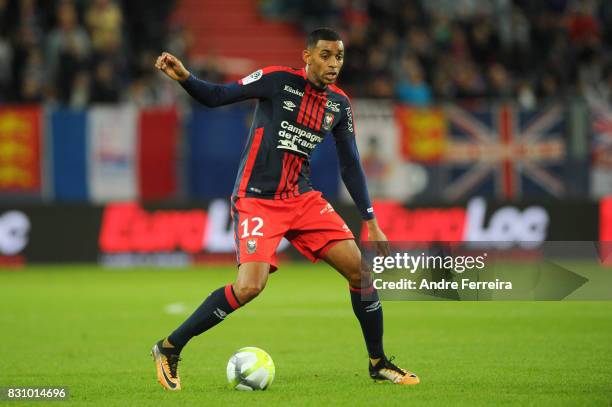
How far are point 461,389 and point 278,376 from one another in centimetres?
132

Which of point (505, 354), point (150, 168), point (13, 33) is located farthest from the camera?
point (13, 33)

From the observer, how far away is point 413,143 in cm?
1678

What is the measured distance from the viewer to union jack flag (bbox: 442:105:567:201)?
55.3 feet

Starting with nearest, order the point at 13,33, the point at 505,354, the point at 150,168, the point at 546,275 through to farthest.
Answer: the point at 546,275
the point at 505,354
the point at 150,168
the point at 13,33

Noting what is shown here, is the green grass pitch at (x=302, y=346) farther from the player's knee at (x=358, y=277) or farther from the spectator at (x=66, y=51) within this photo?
the spectator at (x=66, y=51)

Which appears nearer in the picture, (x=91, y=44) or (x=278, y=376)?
(x=278, y=376)

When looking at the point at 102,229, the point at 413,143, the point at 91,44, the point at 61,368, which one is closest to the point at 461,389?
the point at 61,368

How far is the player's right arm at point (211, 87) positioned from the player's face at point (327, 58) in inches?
13.0

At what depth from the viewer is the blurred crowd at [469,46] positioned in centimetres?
1869

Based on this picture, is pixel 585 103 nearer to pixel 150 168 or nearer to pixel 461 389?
pixel 150 168

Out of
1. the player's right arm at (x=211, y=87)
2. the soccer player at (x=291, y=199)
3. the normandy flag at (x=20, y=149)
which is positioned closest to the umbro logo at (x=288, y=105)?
the soccer player at (x=291, y=199)

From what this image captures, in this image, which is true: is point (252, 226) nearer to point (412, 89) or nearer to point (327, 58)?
point (327, 58)

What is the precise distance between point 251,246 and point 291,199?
44 cm

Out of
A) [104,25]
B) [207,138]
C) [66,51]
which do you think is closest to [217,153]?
[207,138]
